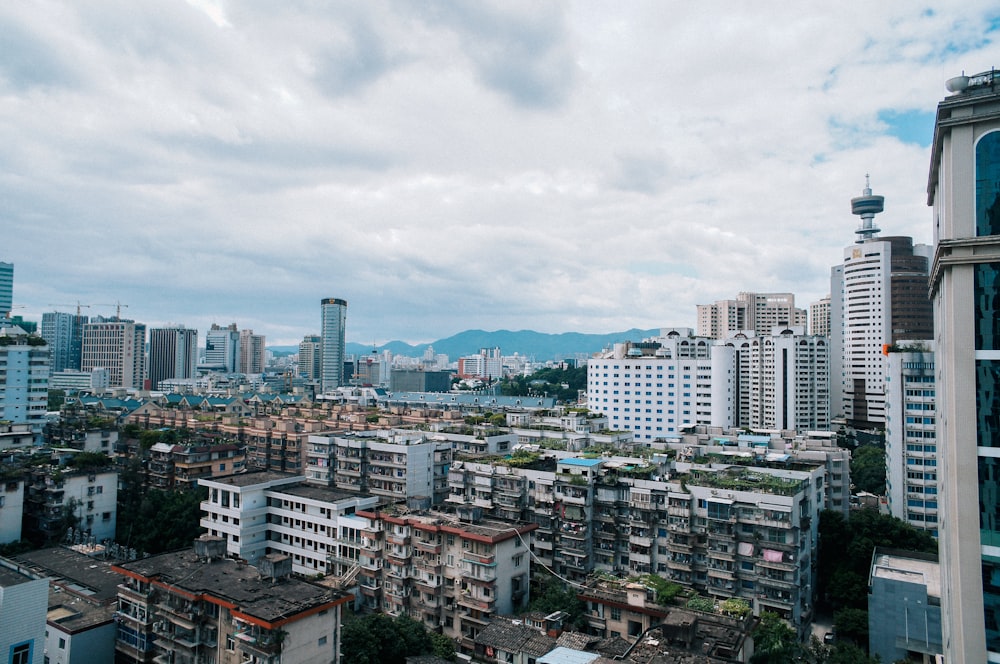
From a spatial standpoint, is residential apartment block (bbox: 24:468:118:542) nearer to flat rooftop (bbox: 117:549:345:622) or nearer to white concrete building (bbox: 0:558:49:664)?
flat rooftop (bbox: 117:549:345:622)

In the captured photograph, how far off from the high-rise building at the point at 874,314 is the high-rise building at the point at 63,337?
136498mm

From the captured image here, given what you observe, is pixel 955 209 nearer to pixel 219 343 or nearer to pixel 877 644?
pixel 877 644

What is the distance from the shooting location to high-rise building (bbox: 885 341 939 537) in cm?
3316

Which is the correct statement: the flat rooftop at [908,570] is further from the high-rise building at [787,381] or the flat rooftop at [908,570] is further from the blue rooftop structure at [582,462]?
the high-rise building at [787,381]

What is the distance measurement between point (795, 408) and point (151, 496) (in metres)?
53.3

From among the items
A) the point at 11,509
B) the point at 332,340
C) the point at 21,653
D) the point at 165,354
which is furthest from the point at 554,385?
the point at 21,653

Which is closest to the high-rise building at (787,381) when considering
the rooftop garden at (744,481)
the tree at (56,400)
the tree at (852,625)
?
the rooftop garden at (744,481)

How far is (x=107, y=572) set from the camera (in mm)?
24609

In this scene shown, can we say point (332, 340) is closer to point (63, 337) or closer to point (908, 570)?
point (63, 337)

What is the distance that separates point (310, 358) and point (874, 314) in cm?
13897

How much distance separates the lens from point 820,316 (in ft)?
319

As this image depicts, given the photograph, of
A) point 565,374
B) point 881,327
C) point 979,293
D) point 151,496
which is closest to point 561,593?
point 979,293

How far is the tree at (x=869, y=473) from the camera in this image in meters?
43.4

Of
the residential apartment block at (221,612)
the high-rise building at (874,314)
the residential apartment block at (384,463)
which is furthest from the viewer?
the high-rise building at (874,314)
